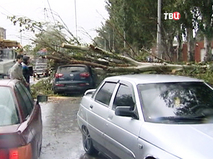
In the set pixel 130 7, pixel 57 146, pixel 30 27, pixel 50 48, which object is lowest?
pixel 57 146

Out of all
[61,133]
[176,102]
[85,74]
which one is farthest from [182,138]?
[85,74]

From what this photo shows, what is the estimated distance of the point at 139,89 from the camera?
5.02 meters

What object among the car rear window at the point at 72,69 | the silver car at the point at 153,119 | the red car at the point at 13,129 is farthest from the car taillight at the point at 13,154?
the car rear window at the point at 72,69

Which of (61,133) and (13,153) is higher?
(13,153)

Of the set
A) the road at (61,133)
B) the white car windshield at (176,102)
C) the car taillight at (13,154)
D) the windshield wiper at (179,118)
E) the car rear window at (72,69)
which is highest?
the car rear window at (72,69)

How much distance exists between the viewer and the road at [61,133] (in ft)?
21.9

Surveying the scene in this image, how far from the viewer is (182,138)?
150 inches

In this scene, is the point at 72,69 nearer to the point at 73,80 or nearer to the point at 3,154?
the point at 73,80

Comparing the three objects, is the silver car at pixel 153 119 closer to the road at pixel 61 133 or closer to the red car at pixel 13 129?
the road at pixel 61 133

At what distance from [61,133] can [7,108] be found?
423 cm

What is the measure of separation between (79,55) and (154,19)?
7136 mm

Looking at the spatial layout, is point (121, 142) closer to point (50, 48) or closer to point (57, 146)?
point (57, 146)

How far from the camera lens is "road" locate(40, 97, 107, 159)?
6688mm

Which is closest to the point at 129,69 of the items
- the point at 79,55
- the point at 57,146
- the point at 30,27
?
the point at 79,55
